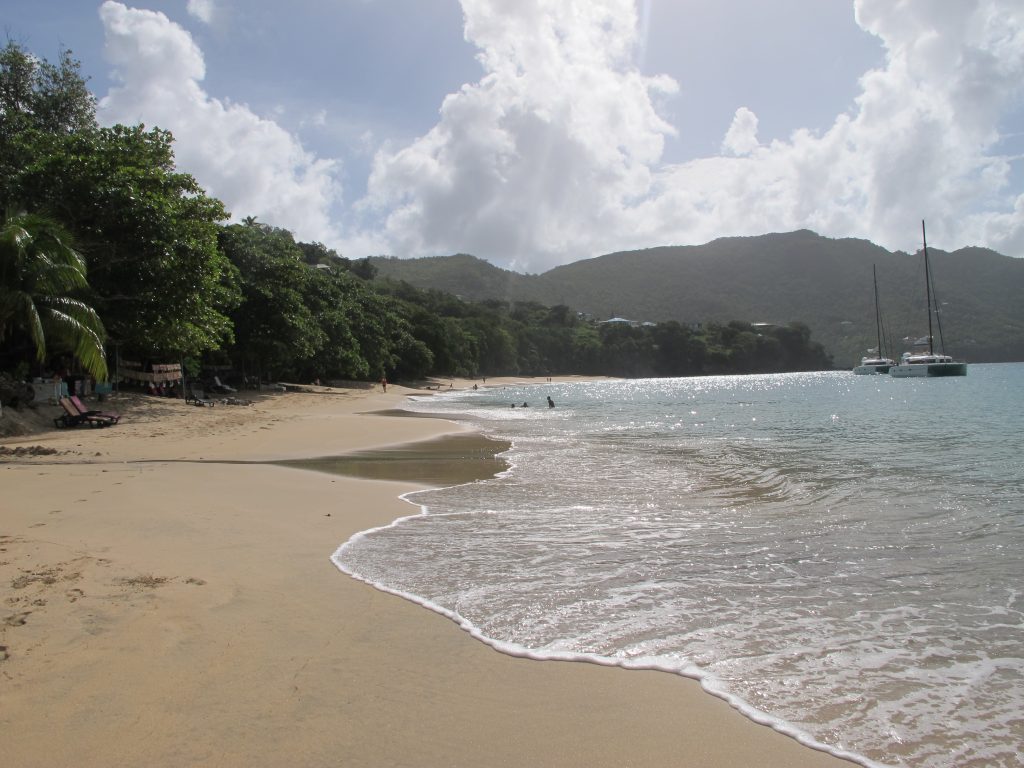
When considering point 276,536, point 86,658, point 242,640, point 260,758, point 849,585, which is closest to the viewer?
point 260,758

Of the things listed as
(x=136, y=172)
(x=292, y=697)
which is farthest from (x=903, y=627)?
(x=136, y=172)

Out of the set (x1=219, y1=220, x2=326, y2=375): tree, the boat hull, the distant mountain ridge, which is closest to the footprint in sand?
(x1=219, y1=220, x2=326, y2=375): tree

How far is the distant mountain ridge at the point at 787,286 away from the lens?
415 ft

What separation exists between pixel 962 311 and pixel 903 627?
494 feet

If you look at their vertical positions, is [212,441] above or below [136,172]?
below

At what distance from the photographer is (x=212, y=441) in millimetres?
15367

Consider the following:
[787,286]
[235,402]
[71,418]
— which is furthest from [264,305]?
[787,286]

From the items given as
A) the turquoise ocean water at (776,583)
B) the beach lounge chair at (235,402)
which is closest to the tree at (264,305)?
the beach lounge chair at (235,402)

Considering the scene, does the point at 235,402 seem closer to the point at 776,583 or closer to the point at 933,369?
the point at 776,583

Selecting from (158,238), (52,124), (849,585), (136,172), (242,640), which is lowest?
(849,585)

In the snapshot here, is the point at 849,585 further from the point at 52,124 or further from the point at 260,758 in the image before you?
the point at 52,124

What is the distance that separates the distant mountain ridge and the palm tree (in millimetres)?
132275

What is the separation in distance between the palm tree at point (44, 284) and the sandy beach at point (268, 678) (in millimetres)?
12294

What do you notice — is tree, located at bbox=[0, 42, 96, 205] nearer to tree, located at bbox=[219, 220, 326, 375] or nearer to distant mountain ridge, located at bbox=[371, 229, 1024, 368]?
tree, located at bbox=[219, 220, 326, 375]
